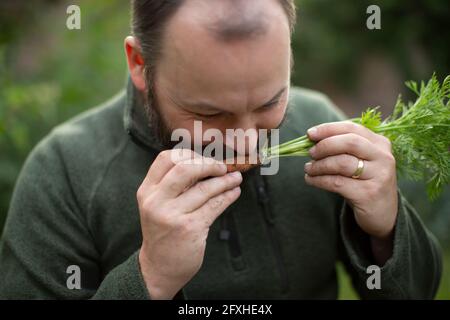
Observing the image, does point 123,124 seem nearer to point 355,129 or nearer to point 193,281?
point 193,281

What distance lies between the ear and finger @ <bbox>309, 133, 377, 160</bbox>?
0.72 metres

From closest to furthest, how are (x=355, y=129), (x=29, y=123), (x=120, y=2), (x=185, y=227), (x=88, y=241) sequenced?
(x=185, y=227), (x=355, y=129), (x=88, y=241), (x=29, y=123), (x=120, y=2)

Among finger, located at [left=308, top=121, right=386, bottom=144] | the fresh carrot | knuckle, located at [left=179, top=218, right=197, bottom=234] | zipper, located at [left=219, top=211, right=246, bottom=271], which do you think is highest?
finger, located at [left=308, top=121, right=386, bottom=144]

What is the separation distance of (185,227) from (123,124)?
73cm

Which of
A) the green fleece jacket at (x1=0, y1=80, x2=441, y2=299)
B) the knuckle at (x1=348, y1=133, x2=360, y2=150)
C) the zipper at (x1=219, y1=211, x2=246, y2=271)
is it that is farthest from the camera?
the zipper at (x1=219, y1=211, x2=246, y2=271)

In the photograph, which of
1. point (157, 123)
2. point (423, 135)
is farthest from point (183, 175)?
point (423, 135)

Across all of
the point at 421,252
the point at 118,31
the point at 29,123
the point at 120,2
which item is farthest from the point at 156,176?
the point at 120,2

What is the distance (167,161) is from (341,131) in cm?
59

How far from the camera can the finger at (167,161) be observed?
181 centimetres

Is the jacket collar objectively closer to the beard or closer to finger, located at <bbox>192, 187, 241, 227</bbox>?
the beard

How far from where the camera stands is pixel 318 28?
5.77 m

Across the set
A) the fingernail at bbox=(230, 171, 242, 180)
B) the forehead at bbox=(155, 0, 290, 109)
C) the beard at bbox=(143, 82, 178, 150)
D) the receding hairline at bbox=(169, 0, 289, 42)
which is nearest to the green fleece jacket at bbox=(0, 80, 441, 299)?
the beard at bbox=(143, 82, 178, 150)

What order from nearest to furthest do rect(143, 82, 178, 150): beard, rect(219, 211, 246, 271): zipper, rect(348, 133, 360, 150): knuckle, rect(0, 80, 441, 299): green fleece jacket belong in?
rect(348, 133, 360, 150): knuckle < rect(143, 82, 178, 150): beard < rect(0, 80, 441, 299): green fleece jacket < rect(219, 211, 246, 271): zipper

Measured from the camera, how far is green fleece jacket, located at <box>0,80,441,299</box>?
2.14 metres
